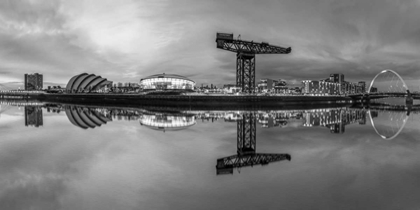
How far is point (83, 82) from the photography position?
3868 inches

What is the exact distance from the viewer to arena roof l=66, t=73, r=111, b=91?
97.2 meters

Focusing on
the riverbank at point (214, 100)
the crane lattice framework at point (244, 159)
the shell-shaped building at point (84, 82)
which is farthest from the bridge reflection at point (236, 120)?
the shell-shaped building at point (84, 82)

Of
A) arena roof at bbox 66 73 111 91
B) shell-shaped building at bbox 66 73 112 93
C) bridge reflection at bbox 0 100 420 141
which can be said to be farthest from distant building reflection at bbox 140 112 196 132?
arena roof at bbox 66 73 111 91

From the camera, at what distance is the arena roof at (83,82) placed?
97250mm

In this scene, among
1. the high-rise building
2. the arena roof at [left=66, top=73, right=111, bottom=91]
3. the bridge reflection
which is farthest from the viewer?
the arena roof at [left=66, top=73, right=111, bottom=91]

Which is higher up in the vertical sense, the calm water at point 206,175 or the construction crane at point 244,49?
the construction crane at point 244,49

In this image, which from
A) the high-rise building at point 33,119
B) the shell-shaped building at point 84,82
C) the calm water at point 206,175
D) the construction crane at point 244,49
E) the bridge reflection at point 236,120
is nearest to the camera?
the calm water at point 206,175

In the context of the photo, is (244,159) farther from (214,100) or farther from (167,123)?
(214,100)

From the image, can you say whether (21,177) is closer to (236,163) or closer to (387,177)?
(236,163)

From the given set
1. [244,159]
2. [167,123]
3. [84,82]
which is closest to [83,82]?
[84,82]

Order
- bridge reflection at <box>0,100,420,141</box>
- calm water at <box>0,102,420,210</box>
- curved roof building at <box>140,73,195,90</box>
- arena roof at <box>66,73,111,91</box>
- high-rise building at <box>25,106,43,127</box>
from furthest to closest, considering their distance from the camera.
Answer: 1. arena roof at <box>66,73,111,91</box>
2. curved roof building at <box>140,73,195,90</box>
3. high-rise building at <box>25,106,43,127</box>
4. bridge reflection at <box>0,100,420,141</box>
5. calm water at <box>0,102,420,210</box>

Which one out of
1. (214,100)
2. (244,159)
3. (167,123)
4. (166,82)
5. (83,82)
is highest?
(83,82)

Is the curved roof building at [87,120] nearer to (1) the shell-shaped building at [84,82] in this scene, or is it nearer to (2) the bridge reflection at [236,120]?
(2) the bridge reflection at [236,120]

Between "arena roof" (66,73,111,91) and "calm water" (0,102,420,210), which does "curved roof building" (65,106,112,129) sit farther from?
"arena roof" (66,73,111,91)
